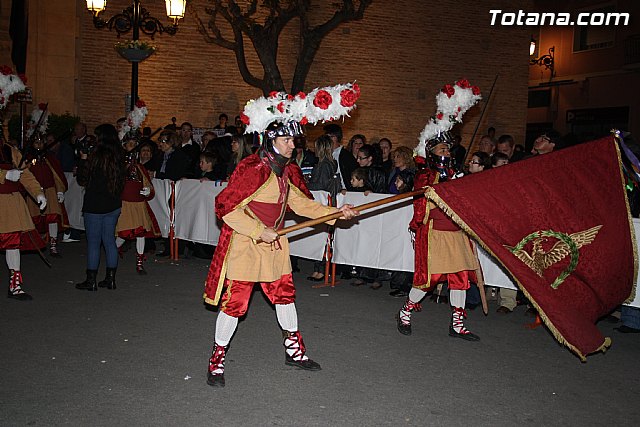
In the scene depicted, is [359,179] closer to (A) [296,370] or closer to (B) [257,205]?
(A) [296,370]

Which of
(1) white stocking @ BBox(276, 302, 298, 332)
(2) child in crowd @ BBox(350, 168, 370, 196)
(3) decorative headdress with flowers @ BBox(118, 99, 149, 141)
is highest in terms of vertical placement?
(3) decorative headdress with flowers @ BBox(118, 99, 149, 141)

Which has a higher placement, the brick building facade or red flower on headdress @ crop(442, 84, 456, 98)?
the brick building facade

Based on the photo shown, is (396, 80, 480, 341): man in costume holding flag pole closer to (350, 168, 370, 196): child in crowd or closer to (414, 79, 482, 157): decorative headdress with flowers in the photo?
(414, 79, 482, 157): decorative headdress with flowers

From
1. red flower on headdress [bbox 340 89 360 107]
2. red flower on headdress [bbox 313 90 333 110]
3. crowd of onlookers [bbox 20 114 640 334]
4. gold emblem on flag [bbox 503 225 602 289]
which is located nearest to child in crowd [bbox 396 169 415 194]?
crowd of onlookers [bbox 20 114 640 334]

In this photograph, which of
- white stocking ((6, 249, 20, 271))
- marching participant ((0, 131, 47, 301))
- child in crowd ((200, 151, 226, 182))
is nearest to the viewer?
marching participant ((0, 131, 47, 301))

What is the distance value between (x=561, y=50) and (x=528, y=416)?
29694 mm

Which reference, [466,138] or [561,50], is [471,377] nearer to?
[466,138]

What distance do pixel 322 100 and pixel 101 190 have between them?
446 cm

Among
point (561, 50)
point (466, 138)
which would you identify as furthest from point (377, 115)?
point (561, 50)

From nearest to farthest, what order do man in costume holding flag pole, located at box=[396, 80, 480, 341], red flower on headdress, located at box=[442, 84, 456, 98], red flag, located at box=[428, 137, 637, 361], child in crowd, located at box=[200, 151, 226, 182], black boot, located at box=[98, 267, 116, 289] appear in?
red flag, located at box=[428, 137, 637, 361]
man in costume holding flag pole, located at box=[396, 80, 480, 341]
red flower on headdress, located at box=[442, 84, 456, 98]
black boot, located at box=[98, 267, 116, 289]
child in crowd, located at box=[200, 151, 226, 182]

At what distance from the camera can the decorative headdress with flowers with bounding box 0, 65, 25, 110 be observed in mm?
9031

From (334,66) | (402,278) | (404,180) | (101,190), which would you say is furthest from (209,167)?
(334,66)

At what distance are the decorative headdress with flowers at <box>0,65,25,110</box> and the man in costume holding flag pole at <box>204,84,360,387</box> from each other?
4.38 m

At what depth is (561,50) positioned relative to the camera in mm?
32469
